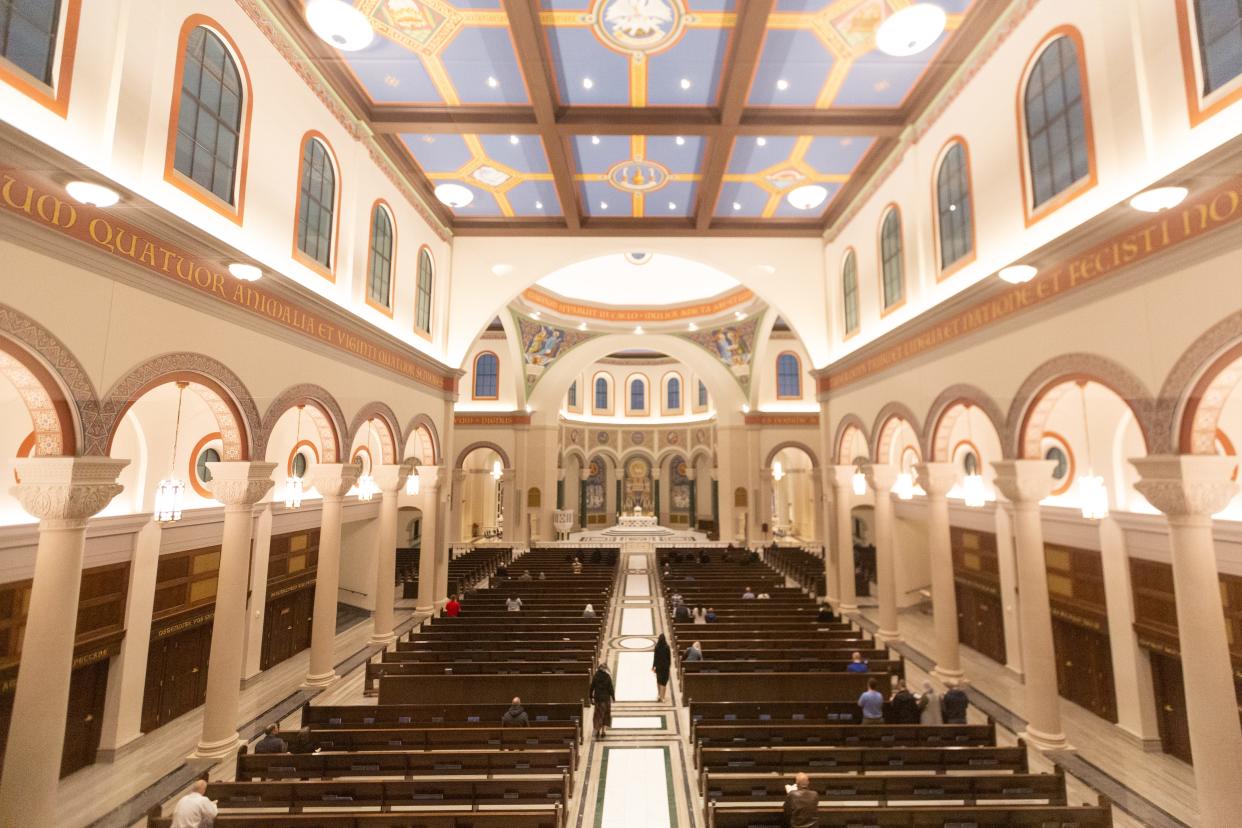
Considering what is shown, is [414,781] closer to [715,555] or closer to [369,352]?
[369,352]

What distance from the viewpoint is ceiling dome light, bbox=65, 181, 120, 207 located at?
18.6 ft

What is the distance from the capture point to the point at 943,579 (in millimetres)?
11859

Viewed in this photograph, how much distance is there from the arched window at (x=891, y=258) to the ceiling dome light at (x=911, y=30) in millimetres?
3925

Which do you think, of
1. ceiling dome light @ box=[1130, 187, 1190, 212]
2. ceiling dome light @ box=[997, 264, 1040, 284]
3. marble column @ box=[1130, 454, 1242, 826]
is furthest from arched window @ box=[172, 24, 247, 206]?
marble column @ box=[1130, 454, 1242, 826]

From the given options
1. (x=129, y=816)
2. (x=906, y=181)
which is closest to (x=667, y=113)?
(x=906, y=181)

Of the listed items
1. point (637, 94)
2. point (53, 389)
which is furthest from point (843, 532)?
point (53, 389)

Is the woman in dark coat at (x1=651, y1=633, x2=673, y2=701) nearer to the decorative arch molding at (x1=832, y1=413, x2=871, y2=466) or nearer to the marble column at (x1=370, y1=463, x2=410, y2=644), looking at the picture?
the marble column at (x1=370, y1=463, x2=410, y2=644)

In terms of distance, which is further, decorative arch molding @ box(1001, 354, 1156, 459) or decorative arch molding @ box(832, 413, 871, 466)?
decorative arch molding @ box(832, 413, 871, 466)

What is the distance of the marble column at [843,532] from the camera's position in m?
16.9

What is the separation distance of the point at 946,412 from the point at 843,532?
631 centimetres

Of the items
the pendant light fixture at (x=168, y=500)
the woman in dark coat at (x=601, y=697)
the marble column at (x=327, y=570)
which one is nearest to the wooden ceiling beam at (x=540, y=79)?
the marble column at (x=327, y=570)

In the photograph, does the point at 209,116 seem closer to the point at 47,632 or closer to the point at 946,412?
the point at 47,632

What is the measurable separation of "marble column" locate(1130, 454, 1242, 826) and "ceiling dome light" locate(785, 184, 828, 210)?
10.6m

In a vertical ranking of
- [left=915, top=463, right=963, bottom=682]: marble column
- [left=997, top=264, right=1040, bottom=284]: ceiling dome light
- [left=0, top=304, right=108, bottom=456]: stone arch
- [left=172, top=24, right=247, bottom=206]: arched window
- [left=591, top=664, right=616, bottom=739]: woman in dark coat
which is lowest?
[left=591, top=664, right=616, bottom=739]: woman in dark coat
